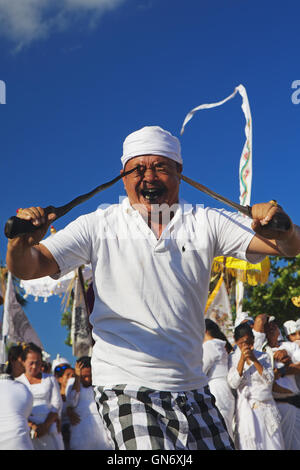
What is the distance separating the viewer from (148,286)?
8.66 ft

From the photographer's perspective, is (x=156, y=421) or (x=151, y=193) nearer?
(x=156, y=421)

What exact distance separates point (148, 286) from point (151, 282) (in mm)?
22

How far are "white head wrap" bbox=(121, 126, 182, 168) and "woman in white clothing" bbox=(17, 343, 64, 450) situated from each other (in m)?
4.71

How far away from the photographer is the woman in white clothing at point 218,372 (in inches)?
273

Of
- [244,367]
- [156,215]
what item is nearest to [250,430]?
[244,367]

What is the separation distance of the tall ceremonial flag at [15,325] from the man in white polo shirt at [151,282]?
7.26 meters

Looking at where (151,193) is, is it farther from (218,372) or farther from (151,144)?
(218,372)

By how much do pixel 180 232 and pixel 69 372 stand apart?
20.1ft

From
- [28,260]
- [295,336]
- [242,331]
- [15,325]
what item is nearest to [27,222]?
[28,260]

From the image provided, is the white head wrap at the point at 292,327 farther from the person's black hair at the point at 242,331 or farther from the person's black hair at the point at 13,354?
the person's black hair at the point at 13,354

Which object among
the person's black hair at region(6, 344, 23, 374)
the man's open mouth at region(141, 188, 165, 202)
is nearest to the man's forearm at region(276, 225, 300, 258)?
the man's open mouth at region(141, 188, 165, 202)

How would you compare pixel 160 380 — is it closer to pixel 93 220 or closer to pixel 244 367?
pixel 93 220

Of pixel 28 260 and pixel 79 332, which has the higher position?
pixel 79 332

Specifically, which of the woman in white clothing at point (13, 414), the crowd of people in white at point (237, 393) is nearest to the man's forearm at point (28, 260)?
the woman in white clothing at point (13, 414)
